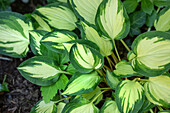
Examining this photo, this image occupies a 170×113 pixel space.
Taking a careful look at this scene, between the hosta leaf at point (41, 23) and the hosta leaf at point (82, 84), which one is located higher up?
the hosta leaf at point (41, 23)

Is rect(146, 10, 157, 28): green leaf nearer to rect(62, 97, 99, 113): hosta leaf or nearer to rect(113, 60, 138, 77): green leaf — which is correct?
rect(113, 60, 138, 77): green leaf

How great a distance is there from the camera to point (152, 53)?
77 cm

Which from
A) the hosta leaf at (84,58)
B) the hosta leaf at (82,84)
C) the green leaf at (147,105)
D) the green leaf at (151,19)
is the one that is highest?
the hosta leaf at (84,58)

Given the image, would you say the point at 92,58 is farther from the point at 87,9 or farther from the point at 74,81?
the point at 87,9

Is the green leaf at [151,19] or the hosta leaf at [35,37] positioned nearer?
the hosta leaf at [35,37]

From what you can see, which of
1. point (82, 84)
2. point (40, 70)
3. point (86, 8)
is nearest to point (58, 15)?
point (86, 8)

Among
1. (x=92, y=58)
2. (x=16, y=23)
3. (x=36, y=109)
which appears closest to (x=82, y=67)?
(x=92, y=58)

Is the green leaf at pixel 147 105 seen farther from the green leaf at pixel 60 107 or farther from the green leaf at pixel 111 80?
the green leaf at pixel 60 107

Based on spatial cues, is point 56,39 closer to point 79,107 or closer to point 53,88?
point 53,88

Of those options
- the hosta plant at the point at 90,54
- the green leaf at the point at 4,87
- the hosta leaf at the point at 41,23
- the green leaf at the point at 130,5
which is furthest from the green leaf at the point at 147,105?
the green leaf at the point at 4,87

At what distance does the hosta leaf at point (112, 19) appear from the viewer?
2.68ft

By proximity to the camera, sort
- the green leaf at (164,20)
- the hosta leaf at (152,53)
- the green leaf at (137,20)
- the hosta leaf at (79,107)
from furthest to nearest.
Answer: the green leaf at (137,20) → the green leaf at (164,20) → the hosta leaf at (79,107) → the hosta leaf at (152,53)

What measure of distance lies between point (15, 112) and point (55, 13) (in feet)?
2.38

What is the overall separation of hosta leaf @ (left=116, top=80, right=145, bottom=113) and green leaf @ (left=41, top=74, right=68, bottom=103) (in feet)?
1.05
